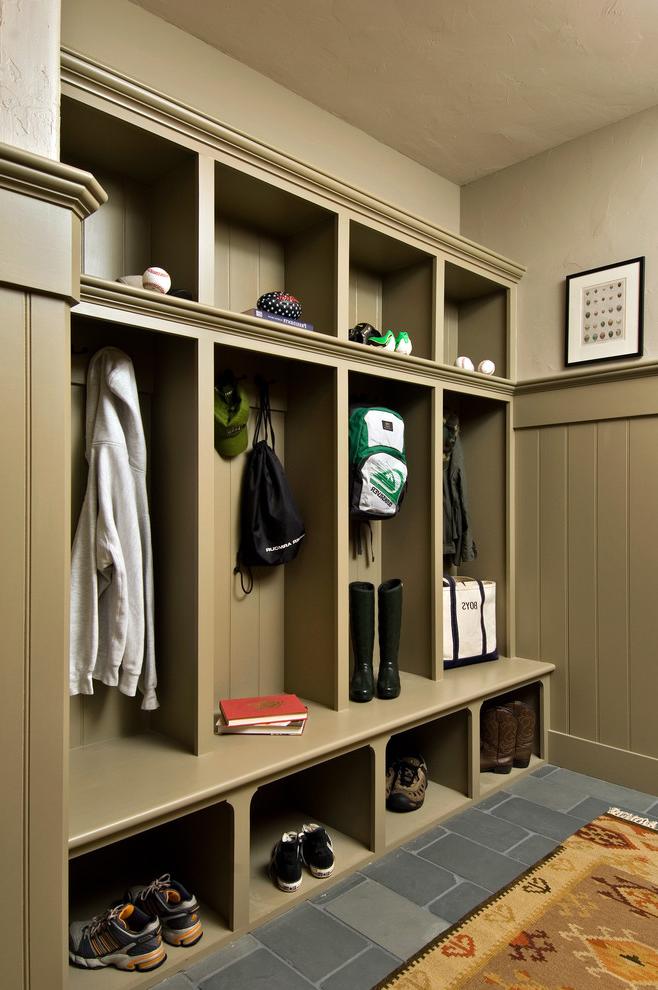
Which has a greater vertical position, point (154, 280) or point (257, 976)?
point (154, 280)

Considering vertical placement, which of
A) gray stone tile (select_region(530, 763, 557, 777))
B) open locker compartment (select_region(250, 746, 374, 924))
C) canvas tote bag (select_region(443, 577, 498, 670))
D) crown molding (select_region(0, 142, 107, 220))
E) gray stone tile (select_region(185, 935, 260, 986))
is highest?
crown molding (select_region(0, 142, 107, 220))

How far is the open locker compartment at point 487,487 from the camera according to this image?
3051 millimetres

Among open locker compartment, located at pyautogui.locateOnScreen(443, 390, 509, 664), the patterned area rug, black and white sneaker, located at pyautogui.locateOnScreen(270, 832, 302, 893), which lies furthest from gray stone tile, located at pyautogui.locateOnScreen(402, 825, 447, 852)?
open locker compartment, located at pyautogui.locateOnScreen(443, 390, 509, 664)

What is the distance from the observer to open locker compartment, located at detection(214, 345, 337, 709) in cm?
233

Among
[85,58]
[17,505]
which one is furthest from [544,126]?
[17,505]

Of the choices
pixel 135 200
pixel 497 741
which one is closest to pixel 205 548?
pixel 135 200

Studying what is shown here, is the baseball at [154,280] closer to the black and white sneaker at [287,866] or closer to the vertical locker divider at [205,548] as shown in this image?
the vertical locker divider at [205,548]

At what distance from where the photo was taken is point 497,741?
2.69 meters

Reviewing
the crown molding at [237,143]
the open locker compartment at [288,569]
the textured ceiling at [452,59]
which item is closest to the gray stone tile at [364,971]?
the open locker compartment at [288,569]

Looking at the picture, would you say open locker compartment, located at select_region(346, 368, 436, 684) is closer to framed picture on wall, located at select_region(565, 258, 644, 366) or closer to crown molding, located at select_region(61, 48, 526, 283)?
crown molding, located at select_region(61, 48, 526, 283)

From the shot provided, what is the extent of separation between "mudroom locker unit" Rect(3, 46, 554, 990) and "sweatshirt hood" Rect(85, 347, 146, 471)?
0.08 meters

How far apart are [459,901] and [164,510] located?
1437mm

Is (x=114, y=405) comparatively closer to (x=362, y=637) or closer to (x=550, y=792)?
(x=362, y=637)

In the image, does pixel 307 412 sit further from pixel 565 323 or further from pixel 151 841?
pixel 151 841
